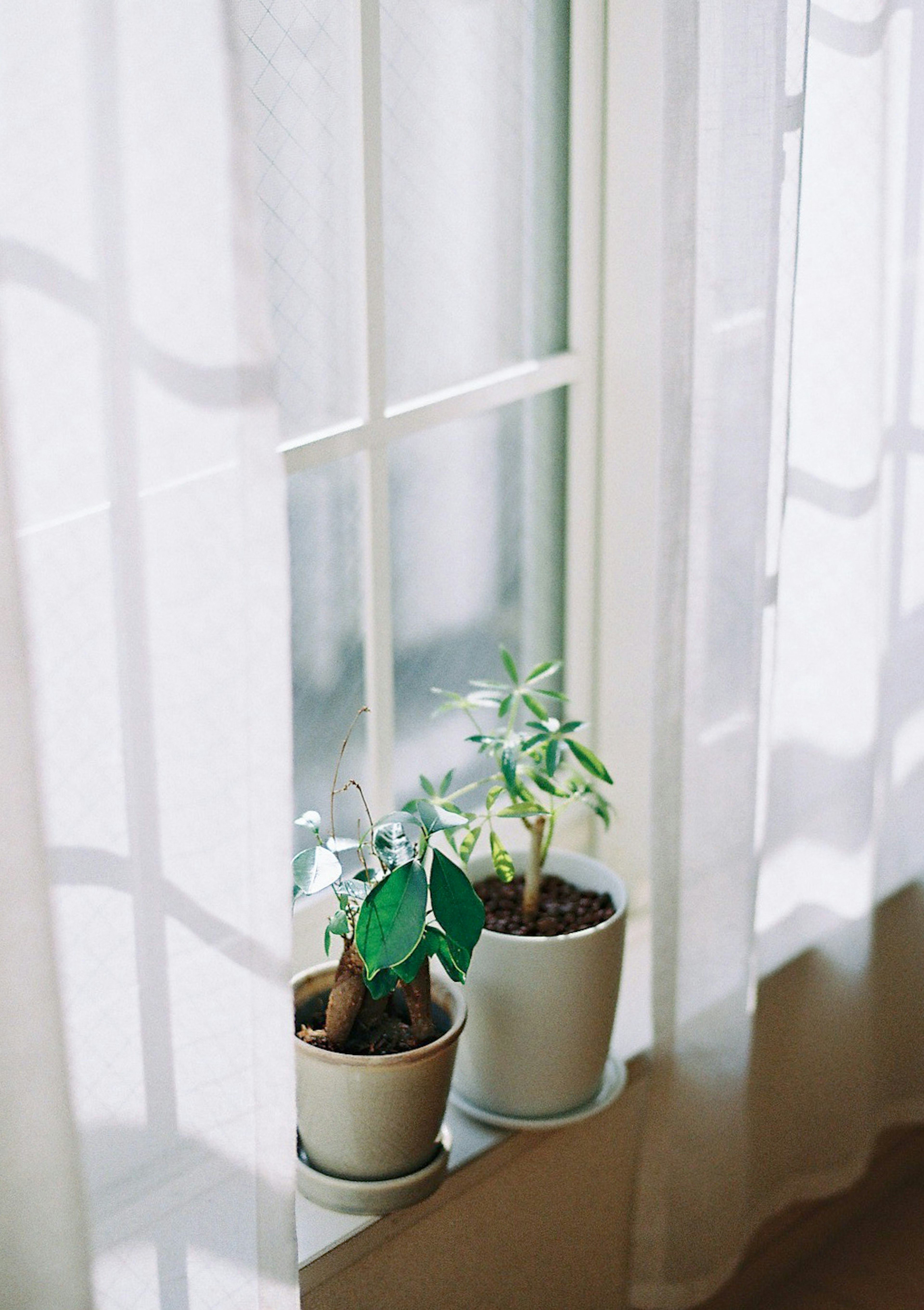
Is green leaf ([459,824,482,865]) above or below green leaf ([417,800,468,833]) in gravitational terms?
below

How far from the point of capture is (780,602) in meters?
1.54

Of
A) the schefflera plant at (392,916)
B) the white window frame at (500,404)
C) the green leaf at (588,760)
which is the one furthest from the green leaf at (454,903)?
the white window frame at (500,404)

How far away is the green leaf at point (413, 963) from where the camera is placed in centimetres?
125

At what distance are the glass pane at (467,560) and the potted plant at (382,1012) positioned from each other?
23 centimetres

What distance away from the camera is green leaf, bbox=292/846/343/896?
1.25 metres

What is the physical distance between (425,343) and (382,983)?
629mm

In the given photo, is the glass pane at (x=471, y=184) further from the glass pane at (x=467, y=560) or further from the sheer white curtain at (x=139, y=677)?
the sheer white curtain at (x=139, y=677)

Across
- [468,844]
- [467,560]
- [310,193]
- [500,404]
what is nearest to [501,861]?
[468,844]

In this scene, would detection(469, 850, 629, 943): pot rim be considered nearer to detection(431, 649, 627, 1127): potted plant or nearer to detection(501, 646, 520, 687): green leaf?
detection(431, 649, 627, 1127): potted plant

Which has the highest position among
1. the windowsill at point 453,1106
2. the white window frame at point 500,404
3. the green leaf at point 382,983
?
the white window frame at point 500,404

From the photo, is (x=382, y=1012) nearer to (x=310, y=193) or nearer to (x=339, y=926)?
(x=339, y=926)

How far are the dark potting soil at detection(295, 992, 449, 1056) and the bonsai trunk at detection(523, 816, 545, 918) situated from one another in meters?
0.14

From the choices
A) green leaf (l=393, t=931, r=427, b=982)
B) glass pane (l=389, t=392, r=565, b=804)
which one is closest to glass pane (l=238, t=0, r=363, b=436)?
glass pane (l=389, t=392, r=565, b=804)

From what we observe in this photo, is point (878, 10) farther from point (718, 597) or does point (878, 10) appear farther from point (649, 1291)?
point (649, 1291)
